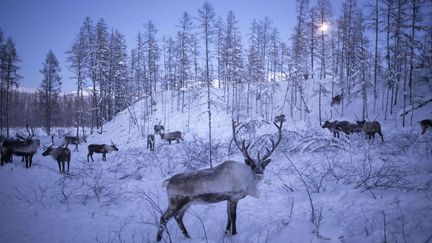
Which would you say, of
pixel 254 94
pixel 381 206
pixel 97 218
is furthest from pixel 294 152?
pixel 254 94

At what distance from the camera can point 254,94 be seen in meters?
38.7

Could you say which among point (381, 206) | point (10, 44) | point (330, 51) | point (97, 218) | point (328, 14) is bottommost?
point (97, 218)

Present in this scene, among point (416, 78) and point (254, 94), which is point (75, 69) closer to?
point (254, 94)

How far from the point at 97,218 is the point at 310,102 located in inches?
1243

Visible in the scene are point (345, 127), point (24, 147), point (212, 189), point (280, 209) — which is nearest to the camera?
point (212, 189)

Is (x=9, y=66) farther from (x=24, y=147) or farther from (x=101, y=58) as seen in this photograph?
(x=24, y=147)

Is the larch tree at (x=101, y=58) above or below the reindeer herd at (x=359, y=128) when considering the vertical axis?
above

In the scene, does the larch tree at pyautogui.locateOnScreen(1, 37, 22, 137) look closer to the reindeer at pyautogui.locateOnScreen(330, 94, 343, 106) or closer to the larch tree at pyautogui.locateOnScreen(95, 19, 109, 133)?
the larch tree at pyautogui.locateOnScreen(95, 19, 109, 133)

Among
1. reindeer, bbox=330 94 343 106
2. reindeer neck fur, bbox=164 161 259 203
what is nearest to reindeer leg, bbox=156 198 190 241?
reindeer neck fur, bbox=164 161 259 203

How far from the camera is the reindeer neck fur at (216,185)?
172 inches

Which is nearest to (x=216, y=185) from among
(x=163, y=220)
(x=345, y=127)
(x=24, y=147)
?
(x=163, y=220)

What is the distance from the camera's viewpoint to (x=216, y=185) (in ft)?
14.4

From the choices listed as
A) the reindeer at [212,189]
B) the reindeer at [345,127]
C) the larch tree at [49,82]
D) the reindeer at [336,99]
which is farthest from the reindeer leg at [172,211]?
the larch tree at [49,82]

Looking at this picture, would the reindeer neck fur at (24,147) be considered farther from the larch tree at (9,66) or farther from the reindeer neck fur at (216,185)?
the larch tree at (9,66)
